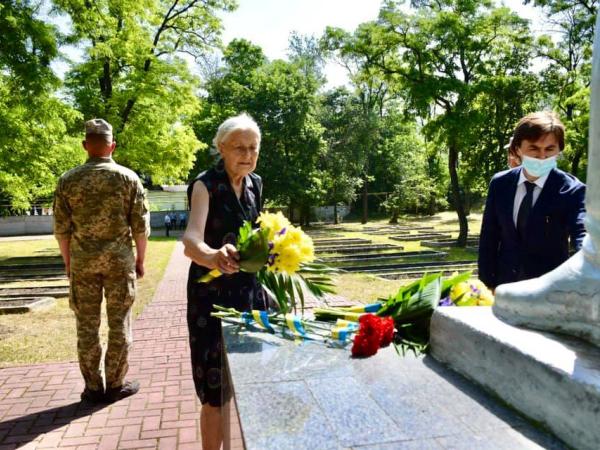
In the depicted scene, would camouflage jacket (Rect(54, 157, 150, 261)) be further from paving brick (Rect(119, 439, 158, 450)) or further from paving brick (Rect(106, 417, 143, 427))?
paving brick (Rect(119, 439, 158, 450))

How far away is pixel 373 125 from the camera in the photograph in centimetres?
3127

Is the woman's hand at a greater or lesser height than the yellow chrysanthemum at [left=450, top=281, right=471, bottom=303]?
greater

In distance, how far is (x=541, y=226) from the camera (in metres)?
2.81

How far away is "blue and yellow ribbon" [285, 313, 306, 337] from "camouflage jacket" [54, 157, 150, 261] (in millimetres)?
2300

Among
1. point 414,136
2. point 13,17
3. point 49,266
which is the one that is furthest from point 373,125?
point 13,17

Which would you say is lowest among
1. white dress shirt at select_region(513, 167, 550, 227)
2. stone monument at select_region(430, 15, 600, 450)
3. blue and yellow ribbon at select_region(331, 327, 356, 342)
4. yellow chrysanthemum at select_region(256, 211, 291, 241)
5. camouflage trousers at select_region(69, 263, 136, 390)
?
camouflage trousers at select_region(69, 263, 136, 390)

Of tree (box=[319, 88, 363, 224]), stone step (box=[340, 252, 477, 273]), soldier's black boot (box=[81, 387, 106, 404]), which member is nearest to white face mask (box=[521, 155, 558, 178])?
soldier's black boot (box=[81, 387, 106, 404])

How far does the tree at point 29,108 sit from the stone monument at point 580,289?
346 inches

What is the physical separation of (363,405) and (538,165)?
194cm

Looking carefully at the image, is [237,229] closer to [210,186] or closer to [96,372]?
[210,186]

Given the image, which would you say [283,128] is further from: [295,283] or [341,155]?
[295,283]

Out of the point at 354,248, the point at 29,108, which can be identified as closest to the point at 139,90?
the point at 29,108

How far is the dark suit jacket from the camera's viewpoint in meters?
2.74

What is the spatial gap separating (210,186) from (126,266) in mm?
1903
